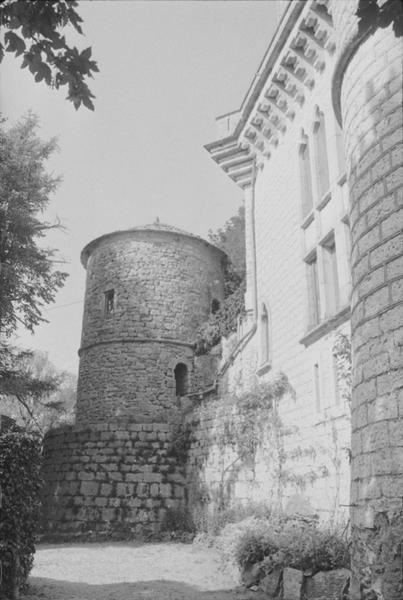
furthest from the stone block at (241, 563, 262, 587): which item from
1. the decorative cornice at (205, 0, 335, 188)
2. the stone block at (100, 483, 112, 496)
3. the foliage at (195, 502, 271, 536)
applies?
the decorative cornice at (205, 0, 335, 188)

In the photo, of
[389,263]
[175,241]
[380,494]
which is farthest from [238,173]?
[380,494]

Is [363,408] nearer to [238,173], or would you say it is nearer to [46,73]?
[46,73]

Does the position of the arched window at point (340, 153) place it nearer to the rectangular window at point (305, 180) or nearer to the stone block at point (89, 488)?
the rectangular window at point (305, 180)

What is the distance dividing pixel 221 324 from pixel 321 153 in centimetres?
876

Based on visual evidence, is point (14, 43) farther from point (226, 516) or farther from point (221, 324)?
point (221, 324)

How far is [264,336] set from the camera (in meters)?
12.8

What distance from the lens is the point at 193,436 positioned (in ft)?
43.8

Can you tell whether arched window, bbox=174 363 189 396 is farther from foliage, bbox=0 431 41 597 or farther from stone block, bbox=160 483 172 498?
foliage, bbox=0 431 41 597

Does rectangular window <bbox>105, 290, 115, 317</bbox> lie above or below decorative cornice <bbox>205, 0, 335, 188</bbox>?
below

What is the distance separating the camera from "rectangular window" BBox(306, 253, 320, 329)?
1024cm

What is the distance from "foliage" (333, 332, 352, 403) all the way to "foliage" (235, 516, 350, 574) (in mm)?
1888

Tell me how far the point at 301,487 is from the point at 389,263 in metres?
6.06

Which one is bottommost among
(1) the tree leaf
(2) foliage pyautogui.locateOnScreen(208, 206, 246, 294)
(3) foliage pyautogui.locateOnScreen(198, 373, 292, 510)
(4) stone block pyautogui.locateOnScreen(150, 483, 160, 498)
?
(4) stone block pyautogui.locateOnScreen(150, 483, 160, 498)

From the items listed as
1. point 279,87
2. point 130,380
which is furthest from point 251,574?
point 130,380
